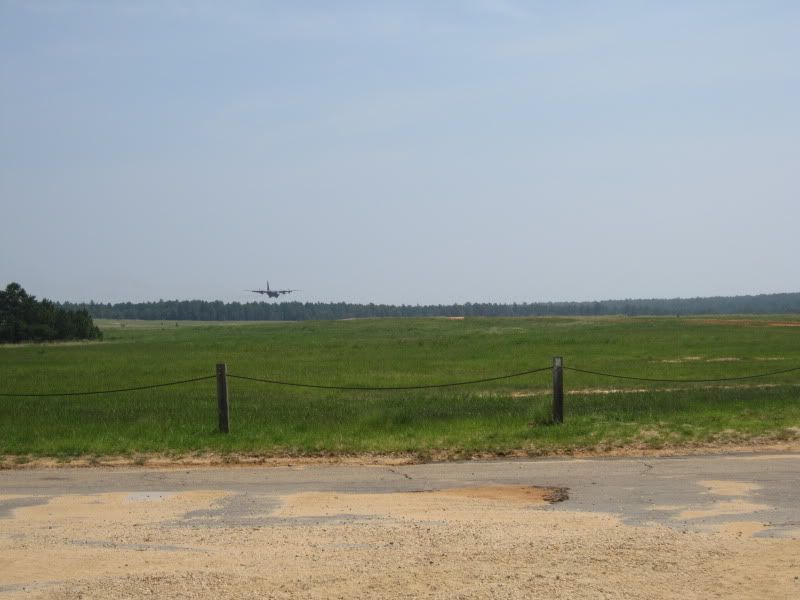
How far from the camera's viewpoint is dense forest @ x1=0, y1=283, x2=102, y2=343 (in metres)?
86.9

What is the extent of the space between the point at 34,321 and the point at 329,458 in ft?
266

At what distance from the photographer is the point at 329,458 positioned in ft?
48.0

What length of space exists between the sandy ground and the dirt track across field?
2 cm

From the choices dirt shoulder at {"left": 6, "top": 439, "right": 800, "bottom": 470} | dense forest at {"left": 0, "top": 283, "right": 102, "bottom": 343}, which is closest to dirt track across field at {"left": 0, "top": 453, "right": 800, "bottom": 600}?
dirt shoulder at {"left": 6, "top": 439, "right": 800, "bottom": 470}

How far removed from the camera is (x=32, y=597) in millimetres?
7406

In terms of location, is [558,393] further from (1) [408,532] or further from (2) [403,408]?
(1) [408,532]

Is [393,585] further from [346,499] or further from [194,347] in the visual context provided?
[194,347]

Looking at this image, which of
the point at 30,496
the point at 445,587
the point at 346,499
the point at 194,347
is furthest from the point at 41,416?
the point at 194,347

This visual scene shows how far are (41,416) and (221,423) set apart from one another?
6056 millimetres

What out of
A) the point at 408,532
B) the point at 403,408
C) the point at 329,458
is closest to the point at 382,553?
the point at 408,532

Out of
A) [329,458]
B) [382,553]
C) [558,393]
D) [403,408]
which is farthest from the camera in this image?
[403,408]

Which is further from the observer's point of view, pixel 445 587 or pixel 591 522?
pixel 591 522

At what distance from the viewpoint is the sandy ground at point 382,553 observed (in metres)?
7.48

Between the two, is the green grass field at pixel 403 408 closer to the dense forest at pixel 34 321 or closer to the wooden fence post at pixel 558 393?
the wooden fence post at pixel 558 393
